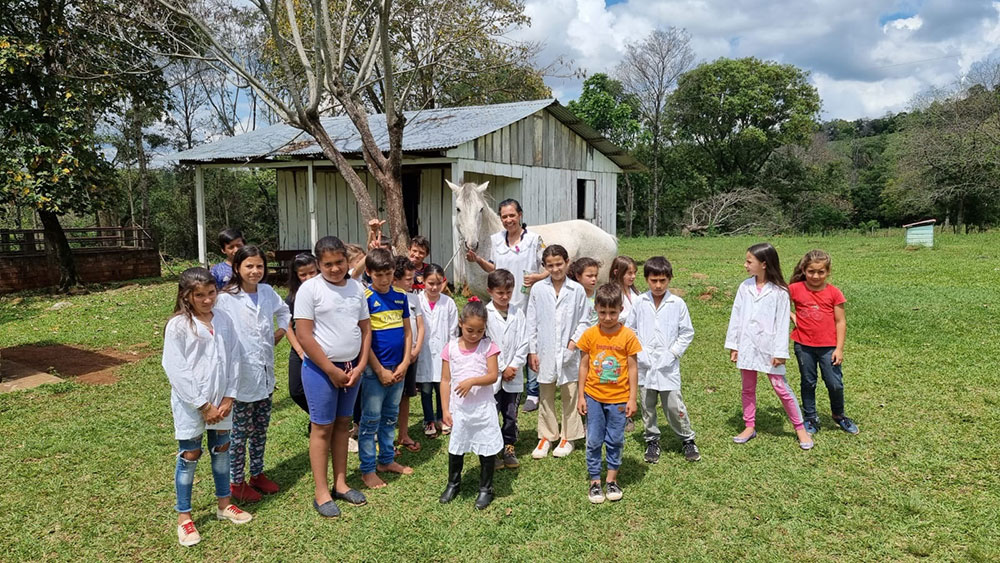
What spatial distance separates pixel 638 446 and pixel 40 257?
1420cm

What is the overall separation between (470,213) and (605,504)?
3125 mm

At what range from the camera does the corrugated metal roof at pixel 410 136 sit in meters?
11.7

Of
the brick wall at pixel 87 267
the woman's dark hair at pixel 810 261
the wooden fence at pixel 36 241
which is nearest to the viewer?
the woman's dark hair at pixel 810 261

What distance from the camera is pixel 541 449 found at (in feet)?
13.3

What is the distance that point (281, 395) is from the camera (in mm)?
5754

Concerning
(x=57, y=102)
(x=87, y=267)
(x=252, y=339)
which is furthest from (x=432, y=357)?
(x=87, y=267)

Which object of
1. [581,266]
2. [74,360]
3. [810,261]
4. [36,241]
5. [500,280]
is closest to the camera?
[500,280]

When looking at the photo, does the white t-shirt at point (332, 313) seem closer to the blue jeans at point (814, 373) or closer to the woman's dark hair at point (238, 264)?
the woman's dark hair at point (238, 264)

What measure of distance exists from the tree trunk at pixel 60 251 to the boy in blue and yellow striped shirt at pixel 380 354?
478 inches

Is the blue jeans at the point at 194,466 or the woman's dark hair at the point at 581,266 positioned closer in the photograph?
the blue jeans at the point at 194,466

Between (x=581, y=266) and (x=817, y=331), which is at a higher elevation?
(x=581, y=266)

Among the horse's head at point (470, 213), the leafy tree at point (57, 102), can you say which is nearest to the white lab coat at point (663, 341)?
the horse's head at point (470, 213)

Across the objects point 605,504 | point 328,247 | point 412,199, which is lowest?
point 605,504

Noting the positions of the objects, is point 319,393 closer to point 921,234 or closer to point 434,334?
point 434,334
